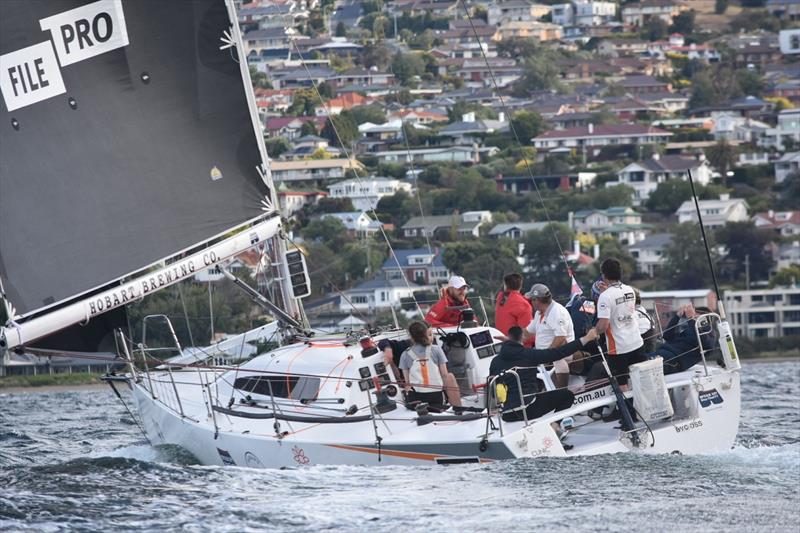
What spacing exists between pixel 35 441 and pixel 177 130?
615 centimetres

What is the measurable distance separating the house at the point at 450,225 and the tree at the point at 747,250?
1091 centimetres

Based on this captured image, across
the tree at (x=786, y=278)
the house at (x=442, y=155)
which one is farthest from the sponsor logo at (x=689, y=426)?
the house at (x=442, y=155)

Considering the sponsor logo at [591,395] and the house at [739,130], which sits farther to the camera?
the house at [739,130]

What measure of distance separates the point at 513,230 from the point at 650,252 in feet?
19.9

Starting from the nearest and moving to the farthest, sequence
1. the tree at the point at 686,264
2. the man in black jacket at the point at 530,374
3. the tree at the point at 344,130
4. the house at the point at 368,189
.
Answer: the man in black jacket at the point at 530,374, the tree at the point at 686,264, the house at the point at 368,189, the tree at the point at 344,130

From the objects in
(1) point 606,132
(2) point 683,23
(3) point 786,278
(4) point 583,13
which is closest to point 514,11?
(4) point 583,13

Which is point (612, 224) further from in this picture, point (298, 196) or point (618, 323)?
point (618, 323)

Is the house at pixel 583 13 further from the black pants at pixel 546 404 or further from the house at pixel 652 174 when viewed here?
the black pants at pixel 546 404

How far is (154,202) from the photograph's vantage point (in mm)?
18578

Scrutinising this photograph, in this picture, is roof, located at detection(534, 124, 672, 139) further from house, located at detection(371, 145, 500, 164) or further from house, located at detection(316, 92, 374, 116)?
house, located at detection(316, 92, 374, 116)

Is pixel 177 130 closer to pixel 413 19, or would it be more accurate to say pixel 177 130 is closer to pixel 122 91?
pixel 122 91

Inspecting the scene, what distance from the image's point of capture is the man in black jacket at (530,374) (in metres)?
15.7

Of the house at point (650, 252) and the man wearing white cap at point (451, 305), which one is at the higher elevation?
the man wearing white cap at point (451, 305)

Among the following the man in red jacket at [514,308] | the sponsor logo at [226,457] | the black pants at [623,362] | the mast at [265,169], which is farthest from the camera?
the mast at [265,169]
